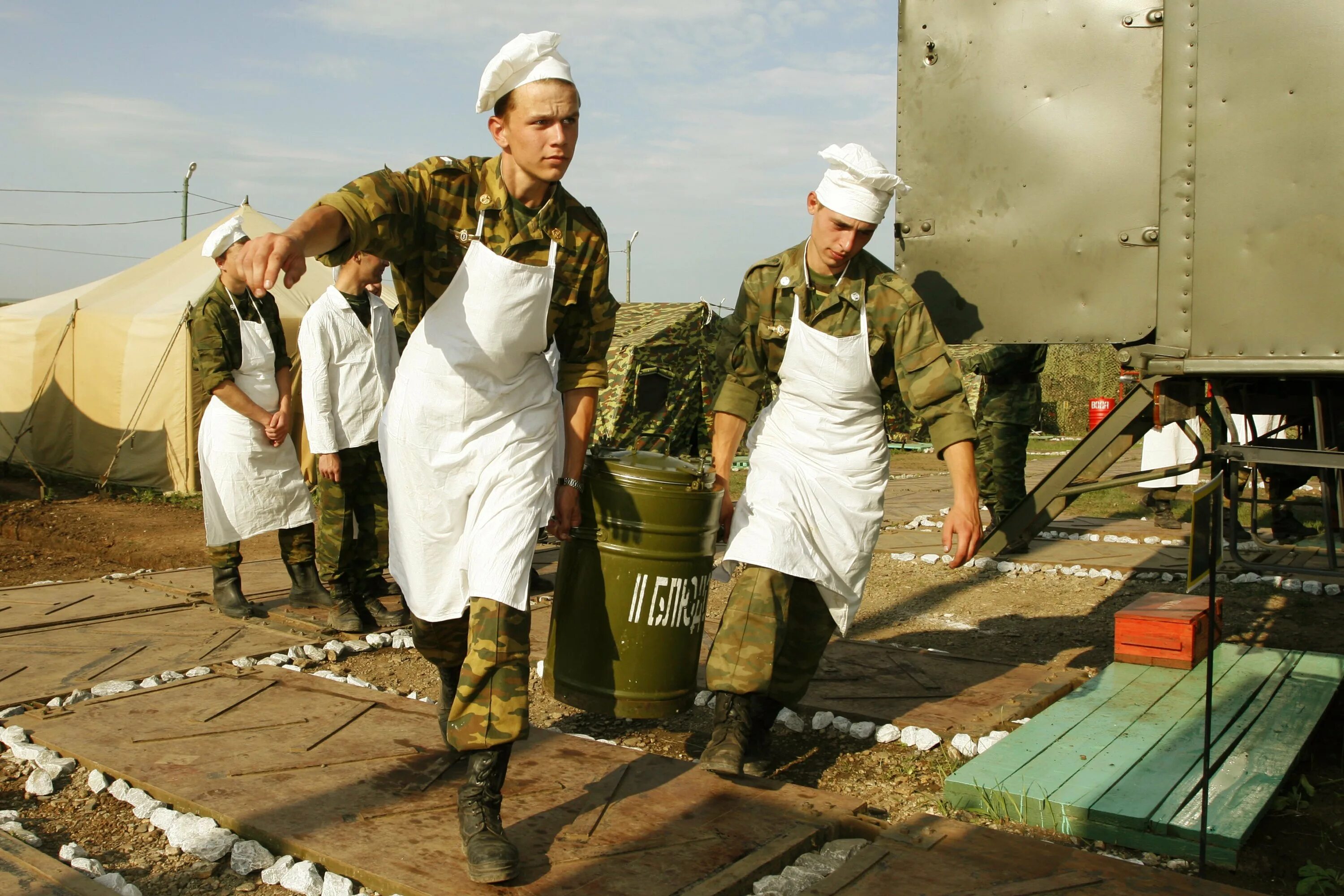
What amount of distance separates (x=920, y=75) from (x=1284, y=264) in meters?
1.87

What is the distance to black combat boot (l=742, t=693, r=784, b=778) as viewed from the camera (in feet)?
11.9

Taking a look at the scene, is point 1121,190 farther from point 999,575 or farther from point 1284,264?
point 999,575


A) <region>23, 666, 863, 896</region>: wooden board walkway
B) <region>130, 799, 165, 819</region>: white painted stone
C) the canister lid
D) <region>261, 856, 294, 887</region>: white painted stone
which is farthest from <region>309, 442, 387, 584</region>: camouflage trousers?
<region>261, 856, 294, 887</region>: white painted stone

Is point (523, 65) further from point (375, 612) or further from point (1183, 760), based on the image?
point (375, 612)

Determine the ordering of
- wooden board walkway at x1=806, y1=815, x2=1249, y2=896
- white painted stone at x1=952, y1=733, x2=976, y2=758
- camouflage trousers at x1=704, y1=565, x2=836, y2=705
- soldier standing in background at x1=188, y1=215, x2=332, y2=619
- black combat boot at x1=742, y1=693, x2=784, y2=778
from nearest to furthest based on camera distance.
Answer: wooden board walkway at x1=806, y1=815, x2=1249, y2=896, camouflage trousers at x1=704, y1=565, x2=836, y2=705, black combat boot at x1=742, y1=693, x2=784, y2=778, white painted stone at x1=952, y1=733, x2=976, y2=758, soldier standing in background at x1=188, y1=215, x2=332, y2=619

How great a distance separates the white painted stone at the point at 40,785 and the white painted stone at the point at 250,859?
2.92 ft

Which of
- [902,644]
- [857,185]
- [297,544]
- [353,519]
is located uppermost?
[857,185]

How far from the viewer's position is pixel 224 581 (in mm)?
5898

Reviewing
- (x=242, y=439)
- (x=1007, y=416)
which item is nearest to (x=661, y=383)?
(x=1007, y=416)

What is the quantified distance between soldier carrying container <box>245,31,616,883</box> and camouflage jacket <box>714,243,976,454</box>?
839 mm

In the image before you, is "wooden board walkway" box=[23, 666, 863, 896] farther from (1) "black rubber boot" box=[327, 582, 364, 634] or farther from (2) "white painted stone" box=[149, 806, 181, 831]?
(1) "black rubber boot" box=[327, 582, 364, 634]

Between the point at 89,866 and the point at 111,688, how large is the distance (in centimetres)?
173

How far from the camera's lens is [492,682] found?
280cm

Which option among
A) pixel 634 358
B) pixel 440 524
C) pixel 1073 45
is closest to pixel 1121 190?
pixel 1073 45
